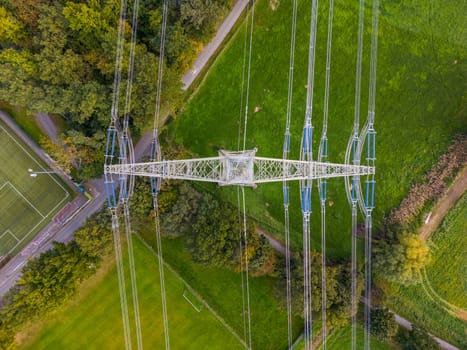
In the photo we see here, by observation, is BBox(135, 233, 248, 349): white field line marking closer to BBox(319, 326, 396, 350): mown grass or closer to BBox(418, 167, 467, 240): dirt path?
BBox(319, 326, 396, 350): mown grass

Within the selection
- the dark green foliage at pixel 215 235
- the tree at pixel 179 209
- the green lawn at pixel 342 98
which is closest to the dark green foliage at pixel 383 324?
the green lawn at pixel 342 98

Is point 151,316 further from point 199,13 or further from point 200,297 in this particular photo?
point 199,13

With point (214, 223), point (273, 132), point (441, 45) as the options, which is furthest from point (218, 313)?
point (441, 45)

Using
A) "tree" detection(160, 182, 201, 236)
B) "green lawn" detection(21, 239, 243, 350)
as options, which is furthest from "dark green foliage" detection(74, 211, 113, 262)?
"tree" detection(160, 182, 201, 236)

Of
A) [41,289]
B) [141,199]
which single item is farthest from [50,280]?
[141,199]

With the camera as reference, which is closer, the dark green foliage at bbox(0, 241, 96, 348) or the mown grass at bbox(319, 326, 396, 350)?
the dark green foliage at bbox(0, 241, 96, 348)

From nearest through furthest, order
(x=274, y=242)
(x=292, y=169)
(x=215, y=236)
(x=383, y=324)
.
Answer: (x=292, y=169)
(x=215, y=236)
(x=383, y=324)
(x=274, y=242)

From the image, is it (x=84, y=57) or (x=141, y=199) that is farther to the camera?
(x=141, y=199)
